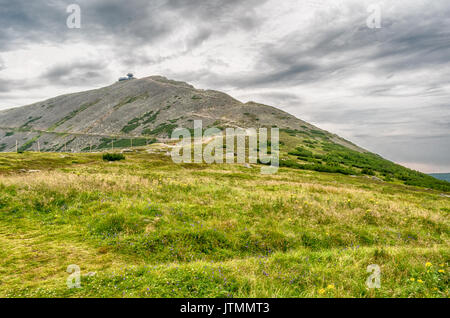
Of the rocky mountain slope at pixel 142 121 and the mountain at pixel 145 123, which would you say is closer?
the mountain at pixel 145 123

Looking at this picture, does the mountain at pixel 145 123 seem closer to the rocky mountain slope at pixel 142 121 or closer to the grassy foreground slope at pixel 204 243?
the rocky mountain slope at pixel 142 121

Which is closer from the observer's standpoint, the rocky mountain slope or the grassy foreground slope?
the grassy foreground slope

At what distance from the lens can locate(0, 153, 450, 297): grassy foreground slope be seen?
5.64 meters

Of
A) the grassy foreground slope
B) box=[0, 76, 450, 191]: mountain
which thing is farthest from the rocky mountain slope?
the grassy foreground slope

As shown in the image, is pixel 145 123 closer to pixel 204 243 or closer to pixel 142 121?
pixel 142 121

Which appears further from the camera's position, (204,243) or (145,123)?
(145,123)

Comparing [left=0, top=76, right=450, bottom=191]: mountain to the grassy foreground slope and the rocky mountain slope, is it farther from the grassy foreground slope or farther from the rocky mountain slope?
the grassy foreground slope

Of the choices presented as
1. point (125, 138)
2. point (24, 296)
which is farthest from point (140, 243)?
point (125, 138)

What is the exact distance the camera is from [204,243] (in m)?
8.79

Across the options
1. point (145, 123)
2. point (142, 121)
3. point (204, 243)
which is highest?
point (142, 121)

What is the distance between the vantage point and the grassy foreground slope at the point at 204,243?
18.5 ft

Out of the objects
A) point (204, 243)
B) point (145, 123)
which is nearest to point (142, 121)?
point (145, 123)

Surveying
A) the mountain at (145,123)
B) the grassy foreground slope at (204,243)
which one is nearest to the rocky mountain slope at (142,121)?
the mountain at (145,123)
